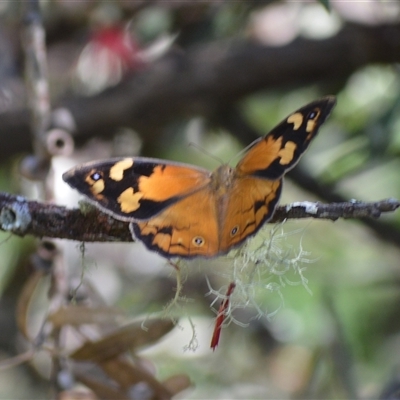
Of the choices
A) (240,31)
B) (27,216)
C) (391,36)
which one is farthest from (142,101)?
(27,216)

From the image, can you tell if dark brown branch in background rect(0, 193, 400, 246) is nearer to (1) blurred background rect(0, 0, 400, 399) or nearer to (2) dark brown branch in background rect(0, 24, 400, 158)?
(1) blurred background rect(0, 0, 400, 399)

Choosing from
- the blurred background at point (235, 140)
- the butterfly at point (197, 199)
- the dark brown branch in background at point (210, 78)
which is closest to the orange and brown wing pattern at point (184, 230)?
the butterfly at point (197, 199)

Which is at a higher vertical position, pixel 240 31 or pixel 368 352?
pixel 240 31

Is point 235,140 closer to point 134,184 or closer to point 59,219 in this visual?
point 134,184

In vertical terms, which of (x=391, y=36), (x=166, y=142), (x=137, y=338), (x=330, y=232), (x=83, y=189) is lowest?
(x=330, y=232)

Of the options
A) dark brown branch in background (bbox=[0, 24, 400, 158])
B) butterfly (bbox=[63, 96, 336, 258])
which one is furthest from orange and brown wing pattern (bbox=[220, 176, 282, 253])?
dark brown branch in background (bbox=[0, 24, 400, 158])

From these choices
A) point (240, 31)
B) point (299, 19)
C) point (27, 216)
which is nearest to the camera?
point (27, 216)

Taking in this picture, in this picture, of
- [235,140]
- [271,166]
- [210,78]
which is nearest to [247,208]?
[271,166]

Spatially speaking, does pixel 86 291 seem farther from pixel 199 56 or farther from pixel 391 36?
pixel 391 36
